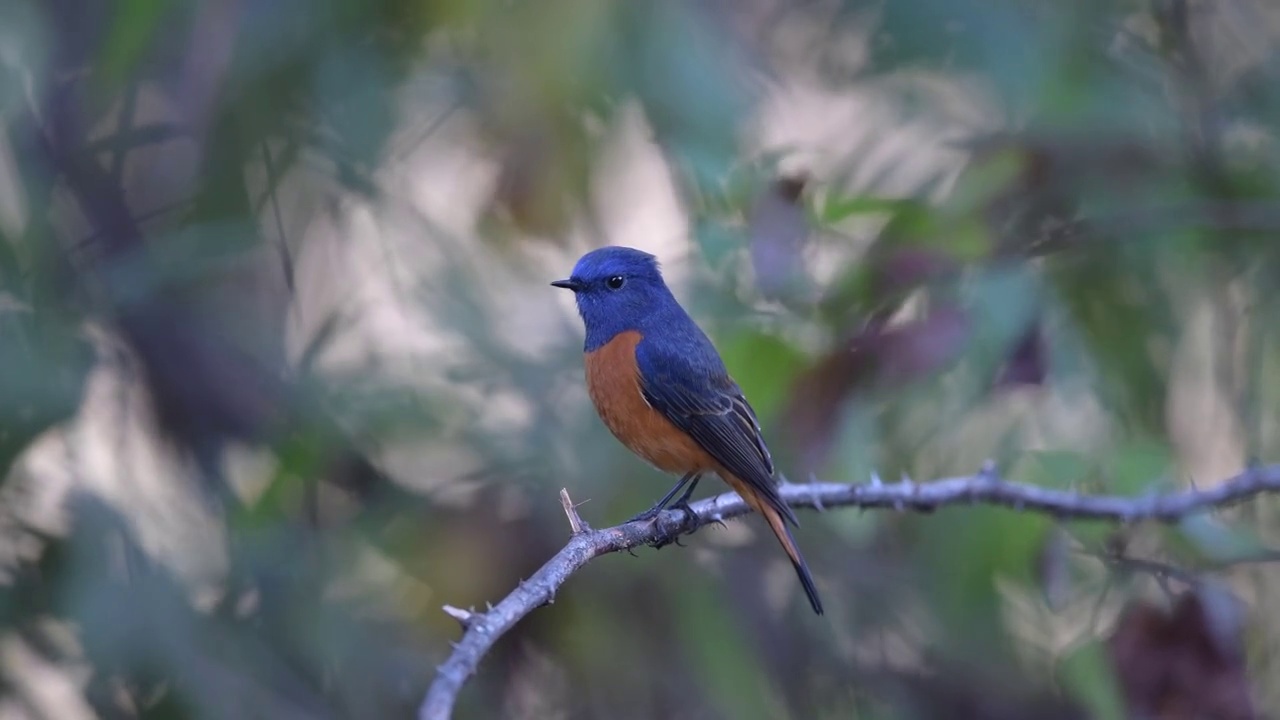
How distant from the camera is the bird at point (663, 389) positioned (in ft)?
11.9

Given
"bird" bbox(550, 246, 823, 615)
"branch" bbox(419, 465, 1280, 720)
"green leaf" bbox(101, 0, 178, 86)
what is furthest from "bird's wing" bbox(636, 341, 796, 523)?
"green leaf" bbox(101, 0, 178, 86)

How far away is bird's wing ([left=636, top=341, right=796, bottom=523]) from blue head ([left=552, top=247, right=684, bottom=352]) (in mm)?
157

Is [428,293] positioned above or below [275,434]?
above

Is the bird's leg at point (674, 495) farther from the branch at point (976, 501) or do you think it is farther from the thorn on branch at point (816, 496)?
the thorn on branch at point (816, 496)

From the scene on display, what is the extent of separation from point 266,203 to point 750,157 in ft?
5.57

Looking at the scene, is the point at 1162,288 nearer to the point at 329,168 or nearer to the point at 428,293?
the point at 428,293

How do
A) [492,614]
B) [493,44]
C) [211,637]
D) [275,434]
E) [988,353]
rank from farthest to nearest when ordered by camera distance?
[275,434] → [211,637] → [493,44] → [988,353] → [492,614]

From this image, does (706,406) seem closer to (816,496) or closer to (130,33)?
(816,496)

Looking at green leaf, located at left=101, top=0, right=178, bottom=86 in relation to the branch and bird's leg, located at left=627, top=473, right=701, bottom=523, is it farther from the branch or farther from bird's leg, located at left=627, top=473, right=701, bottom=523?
bird's leg, located at left=627, top=473, right=701, bottom=523

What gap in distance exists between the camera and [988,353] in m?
3.26

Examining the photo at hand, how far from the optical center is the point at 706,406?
395 centimetres

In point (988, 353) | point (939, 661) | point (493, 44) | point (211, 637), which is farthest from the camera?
point (939, 661)

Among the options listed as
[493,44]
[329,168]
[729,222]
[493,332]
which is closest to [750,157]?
[729,222]

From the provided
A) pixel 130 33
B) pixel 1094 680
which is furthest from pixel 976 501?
pixel 130 33
